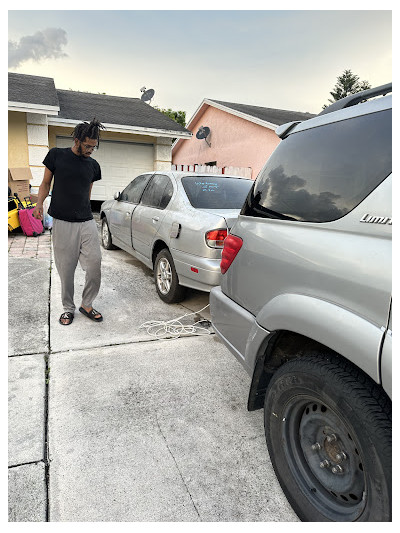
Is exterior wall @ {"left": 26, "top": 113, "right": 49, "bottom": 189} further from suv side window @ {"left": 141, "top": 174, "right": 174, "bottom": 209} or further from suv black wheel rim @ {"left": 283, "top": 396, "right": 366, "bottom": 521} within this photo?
suv black wheel rim @ {"left": 283, "top": 396, "right": 366, "bottom": 521}

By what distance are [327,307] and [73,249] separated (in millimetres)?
2956

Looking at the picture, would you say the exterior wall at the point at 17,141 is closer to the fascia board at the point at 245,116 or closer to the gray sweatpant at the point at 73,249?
the gray sweatpant at the point at 73,249

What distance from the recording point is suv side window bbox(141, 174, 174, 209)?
4770 millimetres

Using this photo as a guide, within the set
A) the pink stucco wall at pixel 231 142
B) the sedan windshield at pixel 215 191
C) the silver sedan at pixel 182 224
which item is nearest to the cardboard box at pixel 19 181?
the silver sedan at pixel 182 224

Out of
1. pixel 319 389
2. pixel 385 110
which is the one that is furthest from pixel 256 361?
pixel 385 110

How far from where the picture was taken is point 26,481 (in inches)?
77.4

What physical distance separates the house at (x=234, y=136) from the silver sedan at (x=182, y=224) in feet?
31.4

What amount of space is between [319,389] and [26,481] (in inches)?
67.2

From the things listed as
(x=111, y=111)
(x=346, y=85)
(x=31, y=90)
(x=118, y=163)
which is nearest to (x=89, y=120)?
(x=118, y=163)

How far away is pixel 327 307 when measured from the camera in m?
1.46

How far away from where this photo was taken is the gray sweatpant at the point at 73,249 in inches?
144

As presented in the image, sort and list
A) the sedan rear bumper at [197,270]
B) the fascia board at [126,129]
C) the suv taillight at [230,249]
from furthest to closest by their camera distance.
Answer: the fascia board at [126,129] < the sedan rear bumper at [197,270] < the suv taillight at [230,249]

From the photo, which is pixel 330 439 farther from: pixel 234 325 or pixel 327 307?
pixel 234 325

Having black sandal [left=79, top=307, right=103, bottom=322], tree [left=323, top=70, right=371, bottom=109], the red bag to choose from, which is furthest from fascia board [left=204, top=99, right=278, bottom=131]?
tree [left=323, top=70, right=371, bottom=109]
